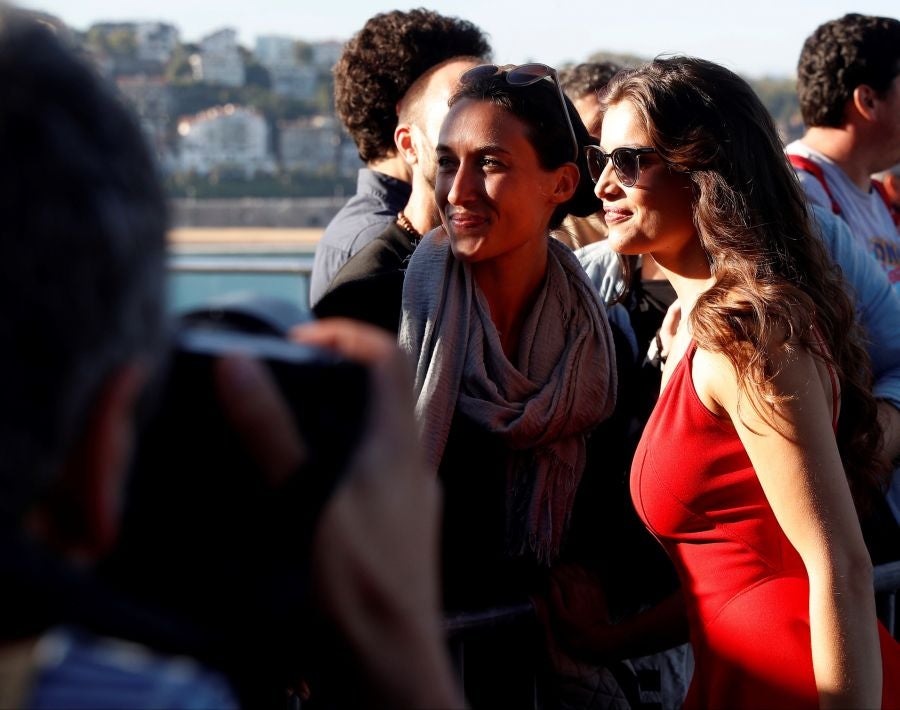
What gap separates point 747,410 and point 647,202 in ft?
2.18

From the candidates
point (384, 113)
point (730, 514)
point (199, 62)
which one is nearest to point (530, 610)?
point (730, 514)

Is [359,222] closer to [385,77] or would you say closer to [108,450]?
[385,77]

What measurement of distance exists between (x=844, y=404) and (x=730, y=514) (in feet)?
1.35

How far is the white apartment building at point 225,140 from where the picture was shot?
128375mm

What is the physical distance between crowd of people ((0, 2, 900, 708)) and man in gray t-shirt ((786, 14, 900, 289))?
178 mm

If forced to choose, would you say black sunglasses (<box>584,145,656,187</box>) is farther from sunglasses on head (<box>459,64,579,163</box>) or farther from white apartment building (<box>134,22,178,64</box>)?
white apartment building (<box>134,22,178,64</box>)

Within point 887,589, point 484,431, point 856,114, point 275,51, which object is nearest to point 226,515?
point 484,431

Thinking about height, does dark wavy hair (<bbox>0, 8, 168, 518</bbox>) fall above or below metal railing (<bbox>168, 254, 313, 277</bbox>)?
above

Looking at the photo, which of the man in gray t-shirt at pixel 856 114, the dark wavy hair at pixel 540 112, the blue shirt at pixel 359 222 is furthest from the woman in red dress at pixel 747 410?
the man in gray t-shirt at pixel 856 114

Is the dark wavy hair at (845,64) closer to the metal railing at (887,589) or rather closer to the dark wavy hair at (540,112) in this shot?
the dark wavy hair at (540,112)

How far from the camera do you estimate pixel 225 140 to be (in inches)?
5167

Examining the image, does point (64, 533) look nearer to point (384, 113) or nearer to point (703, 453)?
point (703, 453)

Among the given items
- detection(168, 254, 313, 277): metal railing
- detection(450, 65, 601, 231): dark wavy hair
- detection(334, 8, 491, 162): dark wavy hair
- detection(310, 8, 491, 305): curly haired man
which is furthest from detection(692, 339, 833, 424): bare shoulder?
detection(168, 254, 313, 277): metal railing

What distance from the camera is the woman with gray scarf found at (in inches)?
99.7
